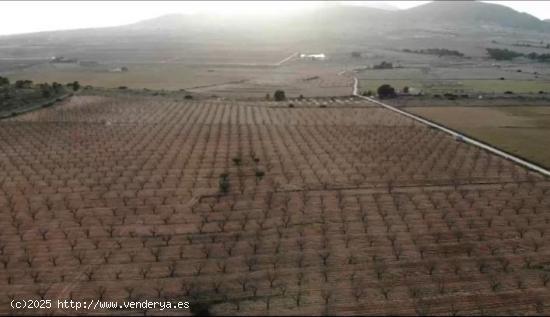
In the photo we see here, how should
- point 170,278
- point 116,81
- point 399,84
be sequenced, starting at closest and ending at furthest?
point 170,278 → point 399,84 → point 116,81

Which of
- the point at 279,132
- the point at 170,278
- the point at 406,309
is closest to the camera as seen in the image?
the point at 406,309

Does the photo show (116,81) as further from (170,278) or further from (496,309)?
(496,309)

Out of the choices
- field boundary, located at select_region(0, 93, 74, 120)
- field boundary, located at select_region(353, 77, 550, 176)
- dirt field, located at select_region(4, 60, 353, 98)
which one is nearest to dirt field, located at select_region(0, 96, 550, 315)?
field boundary, located at select_region(353, 77, 550, 176)

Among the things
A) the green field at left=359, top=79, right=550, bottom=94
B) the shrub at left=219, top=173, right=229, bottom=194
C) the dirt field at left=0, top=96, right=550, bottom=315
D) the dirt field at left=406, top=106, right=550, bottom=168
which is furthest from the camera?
the green field at left=359, top=79, right=550, bottom=94

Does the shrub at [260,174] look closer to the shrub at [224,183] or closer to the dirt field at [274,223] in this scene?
the dirt field at [274,223]

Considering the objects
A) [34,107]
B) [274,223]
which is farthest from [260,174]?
[34,107]

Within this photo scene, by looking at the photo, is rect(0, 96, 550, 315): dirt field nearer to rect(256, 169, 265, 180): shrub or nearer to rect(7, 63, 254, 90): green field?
rect(256, 169, 265, 180): shrub

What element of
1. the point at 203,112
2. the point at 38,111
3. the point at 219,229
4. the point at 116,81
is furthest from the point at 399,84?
the point at 219,229
